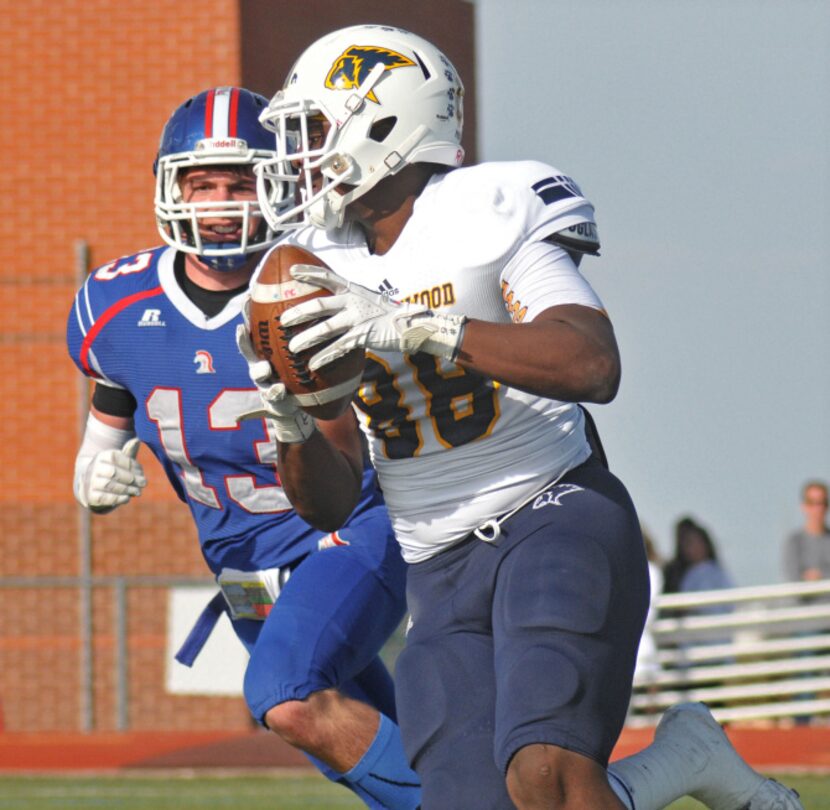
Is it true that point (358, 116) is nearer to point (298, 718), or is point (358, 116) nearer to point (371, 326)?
point (371, 326)

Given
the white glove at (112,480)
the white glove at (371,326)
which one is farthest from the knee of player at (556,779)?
the white glove at (112,480)

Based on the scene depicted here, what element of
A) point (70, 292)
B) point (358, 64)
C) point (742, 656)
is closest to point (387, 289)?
point (358, 64)

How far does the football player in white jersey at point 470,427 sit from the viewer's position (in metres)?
A: 3.26

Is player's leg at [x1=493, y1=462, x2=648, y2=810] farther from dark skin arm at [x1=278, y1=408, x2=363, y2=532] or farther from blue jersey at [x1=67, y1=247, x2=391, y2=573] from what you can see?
blue jersey at [x1=67, y1=247, x2=391, y2=573]

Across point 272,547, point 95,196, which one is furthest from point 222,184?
point 95,196

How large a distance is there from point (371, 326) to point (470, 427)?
460mm

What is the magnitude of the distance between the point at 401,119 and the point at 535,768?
1.39 metres

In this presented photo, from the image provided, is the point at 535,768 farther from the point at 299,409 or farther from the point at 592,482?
the point at 299,409

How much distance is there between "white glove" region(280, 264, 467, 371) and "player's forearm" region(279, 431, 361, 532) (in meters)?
0.42

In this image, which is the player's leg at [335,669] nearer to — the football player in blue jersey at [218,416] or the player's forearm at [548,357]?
the football player in blue jersey at [218,416]

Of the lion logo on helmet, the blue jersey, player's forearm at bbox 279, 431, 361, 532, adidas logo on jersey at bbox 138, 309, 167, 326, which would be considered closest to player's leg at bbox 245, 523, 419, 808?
the blue jersey

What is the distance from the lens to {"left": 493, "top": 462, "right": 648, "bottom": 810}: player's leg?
3.24 metres

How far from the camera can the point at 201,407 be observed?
4.58m

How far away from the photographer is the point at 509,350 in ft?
10.6
